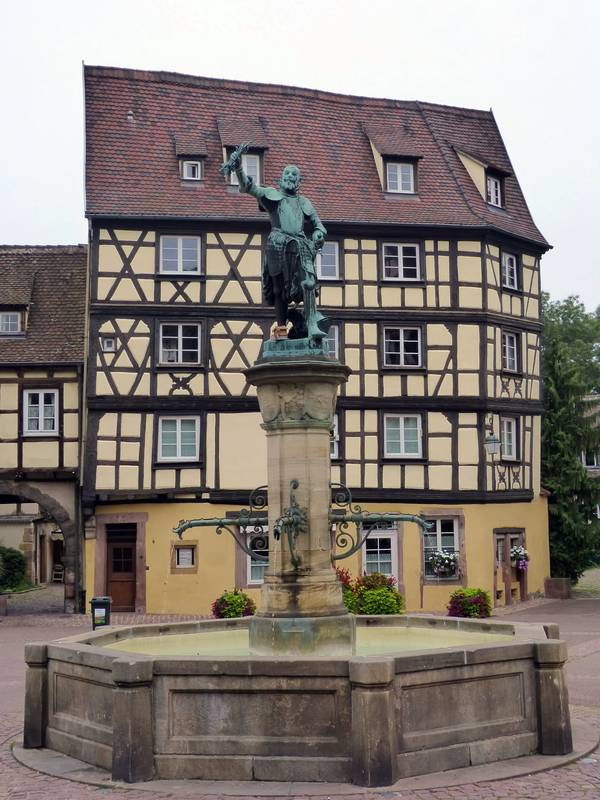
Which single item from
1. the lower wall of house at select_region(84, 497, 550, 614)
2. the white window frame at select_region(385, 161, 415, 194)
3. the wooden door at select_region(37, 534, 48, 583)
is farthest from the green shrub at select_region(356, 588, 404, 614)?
the wooden door at select_region(37, 534, 48, 583)

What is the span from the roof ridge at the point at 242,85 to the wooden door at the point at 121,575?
45.4 feet

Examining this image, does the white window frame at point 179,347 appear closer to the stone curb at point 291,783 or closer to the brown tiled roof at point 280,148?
the brown tiled roof at point 280,148

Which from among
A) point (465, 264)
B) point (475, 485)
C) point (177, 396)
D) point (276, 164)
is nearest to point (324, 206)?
point (276, 164)

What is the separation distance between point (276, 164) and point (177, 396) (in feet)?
25.0

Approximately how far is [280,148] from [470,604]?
50.6ft

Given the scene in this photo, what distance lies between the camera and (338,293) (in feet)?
96.0

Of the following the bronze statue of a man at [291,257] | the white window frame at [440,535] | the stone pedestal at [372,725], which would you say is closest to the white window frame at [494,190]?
the white window frame at [440,535]

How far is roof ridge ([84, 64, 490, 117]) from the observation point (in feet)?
104

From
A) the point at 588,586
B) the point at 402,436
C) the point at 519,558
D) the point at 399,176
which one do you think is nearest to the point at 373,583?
the point at 402,436

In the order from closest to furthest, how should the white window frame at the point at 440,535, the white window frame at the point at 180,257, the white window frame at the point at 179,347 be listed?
the white window frame at the point at 179,347 → the white window frame at the point at 180,257 → the white window frame at the point at 440,535

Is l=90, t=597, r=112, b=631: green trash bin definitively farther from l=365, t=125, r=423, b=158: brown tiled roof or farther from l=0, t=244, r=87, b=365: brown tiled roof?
l=365, t=125, r=423, b=158: brown tiled roof

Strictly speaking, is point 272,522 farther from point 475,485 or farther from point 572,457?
point 572,457

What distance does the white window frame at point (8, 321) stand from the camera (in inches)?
1203

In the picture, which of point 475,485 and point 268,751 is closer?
point 268,751
